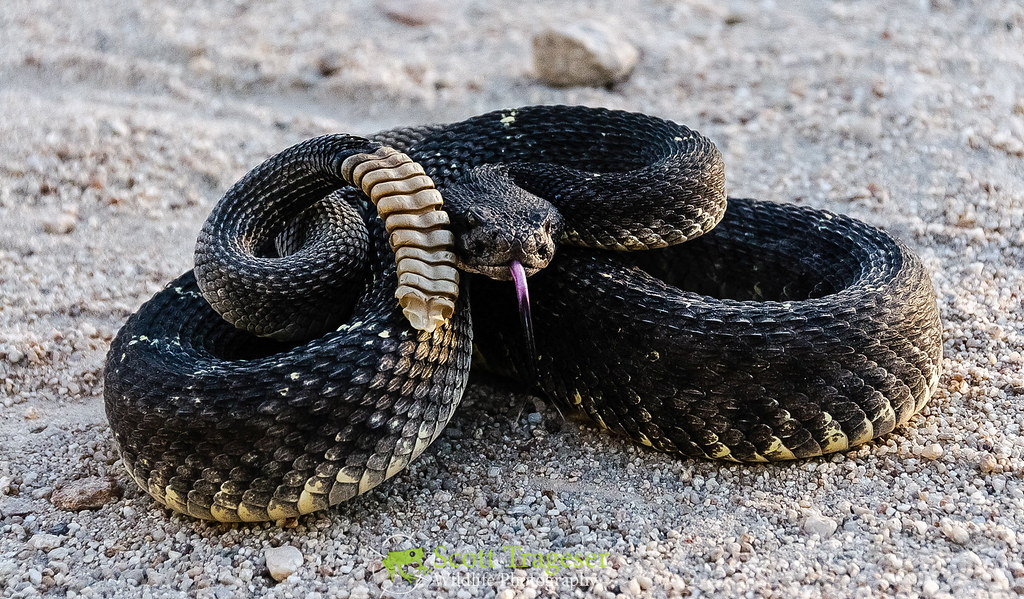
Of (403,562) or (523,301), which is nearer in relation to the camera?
(403,562)

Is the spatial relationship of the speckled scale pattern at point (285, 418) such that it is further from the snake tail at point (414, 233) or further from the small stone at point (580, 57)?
the small stone at point (580, 57)

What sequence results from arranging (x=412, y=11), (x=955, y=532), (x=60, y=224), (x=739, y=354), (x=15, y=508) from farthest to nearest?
1. (x=412, y=11)
2. (x=60, y=224)
3. (x=15, y=508)
4. (x=739, y=354)
5. (x=955, y=532)

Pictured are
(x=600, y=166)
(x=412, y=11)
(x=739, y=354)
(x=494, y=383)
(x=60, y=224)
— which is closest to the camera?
(x=739, y=354)

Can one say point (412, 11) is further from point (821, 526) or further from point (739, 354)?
point (821, 526)

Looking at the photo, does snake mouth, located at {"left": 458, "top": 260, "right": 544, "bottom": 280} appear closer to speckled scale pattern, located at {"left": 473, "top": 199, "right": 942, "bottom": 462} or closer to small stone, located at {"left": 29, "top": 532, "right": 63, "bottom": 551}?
speckled scale pattern, located at {"left": 473, "top": 199, "right": 942, "bottom": 462}

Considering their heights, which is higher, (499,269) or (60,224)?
(499,269)

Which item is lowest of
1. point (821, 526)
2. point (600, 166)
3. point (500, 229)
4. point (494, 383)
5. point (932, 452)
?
point (494, 383)

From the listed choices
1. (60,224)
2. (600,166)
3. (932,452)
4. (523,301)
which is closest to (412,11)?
(60,224)
